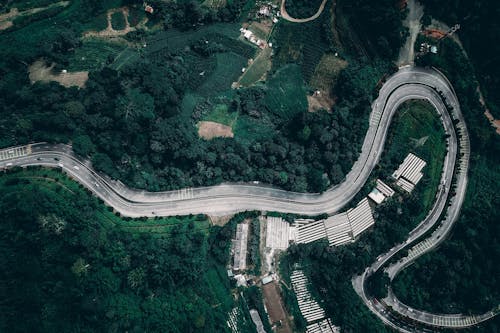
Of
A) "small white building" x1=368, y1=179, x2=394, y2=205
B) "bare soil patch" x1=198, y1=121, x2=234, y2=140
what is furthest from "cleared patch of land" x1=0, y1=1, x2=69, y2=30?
"small white building" x1=368, y1=179, x2=394, y2=205

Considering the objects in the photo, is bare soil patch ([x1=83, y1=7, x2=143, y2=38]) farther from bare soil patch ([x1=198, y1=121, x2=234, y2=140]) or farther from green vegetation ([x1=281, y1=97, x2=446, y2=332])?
green vegetation ([x1=281, y1=97, x2=446, y2=332])

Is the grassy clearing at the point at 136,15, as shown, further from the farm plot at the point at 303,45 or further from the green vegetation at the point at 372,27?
the green vegetation at the point at 372,27

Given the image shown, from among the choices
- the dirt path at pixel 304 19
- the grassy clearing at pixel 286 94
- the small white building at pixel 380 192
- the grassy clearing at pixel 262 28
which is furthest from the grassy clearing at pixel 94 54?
the small white building at pixel 380 192

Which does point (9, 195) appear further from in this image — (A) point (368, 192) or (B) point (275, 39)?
(A) point (368, 192)

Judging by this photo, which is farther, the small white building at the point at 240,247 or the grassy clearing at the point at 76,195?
the small white building at the point at 240,247

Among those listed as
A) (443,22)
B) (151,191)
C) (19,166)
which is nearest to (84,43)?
(19,166)
